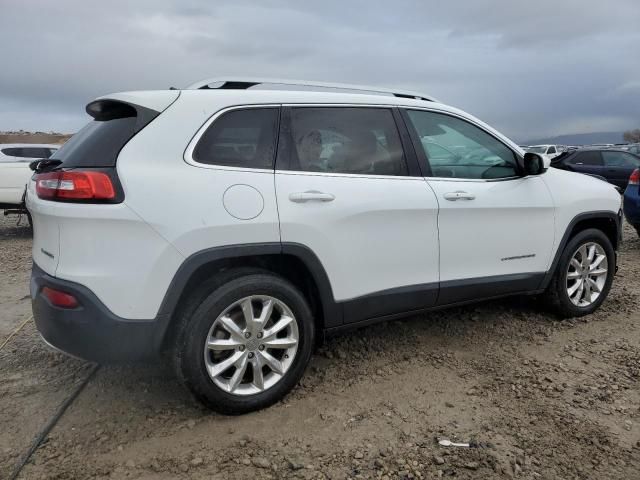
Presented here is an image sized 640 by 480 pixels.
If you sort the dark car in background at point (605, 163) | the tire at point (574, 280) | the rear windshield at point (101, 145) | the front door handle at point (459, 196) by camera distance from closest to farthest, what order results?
the rear windshield at point (101, 145), the front door handle at point (459, 196), the tire at point (574, 280), the dark car in background at point (605, 163)

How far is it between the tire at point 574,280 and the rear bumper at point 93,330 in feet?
10.2

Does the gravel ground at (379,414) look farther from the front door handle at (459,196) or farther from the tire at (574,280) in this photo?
the front door handle at (459,196)

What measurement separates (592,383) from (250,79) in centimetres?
278

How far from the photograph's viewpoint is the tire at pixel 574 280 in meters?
4.09

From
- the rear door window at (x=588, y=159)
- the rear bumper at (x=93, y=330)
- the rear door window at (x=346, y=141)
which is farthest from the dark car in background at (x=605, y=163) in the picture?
the rear bumper at (x=93, y=330)

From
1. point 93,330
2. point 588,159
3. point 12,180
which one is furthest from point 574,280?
point 588,159

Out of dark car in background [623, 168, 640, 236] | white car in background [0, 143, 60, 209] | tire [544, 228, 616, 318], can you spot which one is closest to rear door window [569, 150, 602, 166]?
dark car in background [623, 168, 640, 236]

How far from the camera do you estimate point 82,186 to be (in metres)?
2.43

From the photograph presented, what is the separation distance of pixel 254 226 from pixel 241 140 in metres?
0.50

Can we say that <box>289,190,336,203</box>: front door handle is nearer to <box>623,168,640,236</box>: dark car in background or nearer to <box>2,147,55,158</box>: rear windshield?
<box>623,168,640,236</box>: dark car in background

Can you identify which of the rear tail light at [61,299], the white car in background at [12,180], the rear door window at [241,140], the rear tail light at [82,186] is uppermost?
the rear door window at [241,140]

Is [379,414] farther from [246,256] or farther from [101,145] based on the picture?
[101,145]

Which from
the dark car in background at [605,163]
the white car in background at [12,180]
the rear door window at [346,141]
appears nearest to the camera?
the rear door window at [346,141]

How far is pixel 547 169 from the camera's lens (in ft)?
12.8
